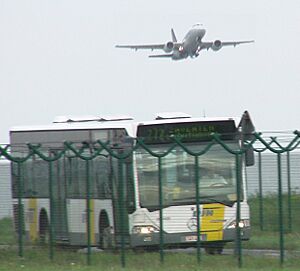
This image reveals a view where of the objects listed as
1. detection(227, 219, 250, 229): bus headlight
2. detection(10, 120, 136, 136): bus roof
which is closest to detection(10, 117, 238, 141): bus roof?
detection(10, 120, 136, 136): bus roof

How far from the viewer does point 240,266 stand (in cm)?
2031

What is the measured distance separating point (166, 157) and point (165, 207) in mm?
896

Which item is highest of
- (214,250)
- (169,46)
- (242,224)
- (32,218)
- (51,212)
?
(169,46)

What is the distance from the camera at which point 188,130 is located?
2414 cm

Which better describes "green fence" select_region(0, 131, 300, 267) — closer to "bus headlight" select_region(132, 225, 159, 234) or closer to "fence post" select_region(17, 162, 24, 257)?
"fence post" select_region(17, 162, 24, 257)

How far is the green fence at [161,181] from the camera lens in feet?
68.0

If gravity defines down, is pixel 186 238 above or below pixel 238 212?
below

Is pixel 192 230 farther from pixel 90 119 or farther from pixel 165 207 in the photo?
pixel 90 119

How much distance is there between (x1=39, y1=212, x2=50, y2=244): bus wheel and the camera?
2203cm

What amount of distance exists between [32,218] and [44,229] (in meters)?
0.38

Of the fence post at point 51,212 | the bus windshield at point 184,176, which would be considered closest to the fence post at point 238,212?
the bus windshield at point 184,176

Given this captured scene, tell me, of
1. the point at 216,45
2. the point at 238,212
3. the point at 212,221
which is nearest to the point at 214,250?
the point at 212,221

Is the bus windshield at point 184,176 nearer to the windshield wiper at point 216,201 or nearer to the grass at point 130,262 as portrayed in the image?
the windshield wiper at point 216,201

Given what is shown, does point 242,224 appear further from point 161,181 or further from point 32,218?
point 32,218
